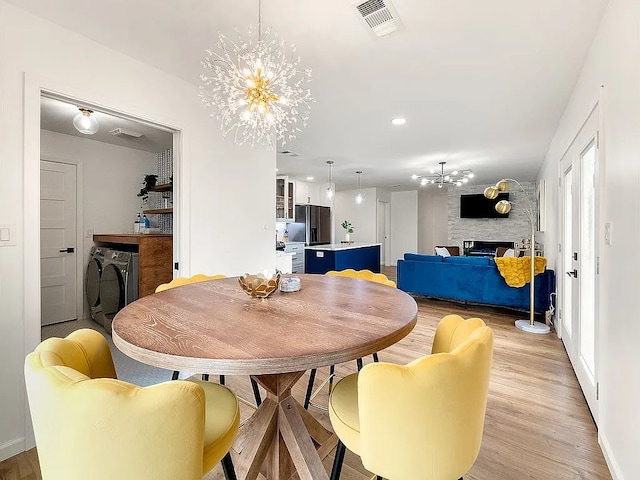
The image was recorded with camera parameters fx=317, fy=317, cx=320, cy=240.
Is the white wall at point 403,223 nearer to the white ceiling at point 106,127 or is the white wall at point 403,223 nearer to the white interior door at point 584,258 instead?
the white interior door at point 584,258

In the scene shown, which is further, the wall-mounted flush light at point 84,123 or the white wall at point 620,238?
the wall-mounted flush light at point 84,123

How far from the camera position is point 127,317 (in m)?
1.16

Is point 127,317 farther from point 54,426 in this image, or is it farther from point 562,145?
point 562,145

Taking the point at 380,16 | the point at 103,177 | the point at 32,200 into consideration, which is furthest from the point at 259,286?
the point at 103,177

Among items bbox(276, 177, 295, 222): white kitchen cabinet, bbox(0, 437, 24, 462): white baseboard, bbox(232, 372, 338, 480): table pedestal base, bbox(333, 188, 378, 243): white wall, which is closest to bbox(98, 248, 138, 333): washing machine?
bbox(0, 437, 24, 462): white baseboard

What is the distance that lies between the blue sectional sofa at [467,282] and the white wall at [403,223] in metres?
4.95

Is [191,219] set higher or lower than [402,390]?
higher

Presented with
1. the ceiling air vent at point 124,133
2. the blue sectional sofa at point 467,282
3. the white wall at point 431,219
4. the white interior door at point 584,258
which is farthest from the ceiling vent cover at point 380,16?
the white wall at point 431,219

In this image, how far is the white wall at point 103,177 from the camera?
3.96 metres

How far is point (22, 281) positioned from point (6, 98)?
98 cm

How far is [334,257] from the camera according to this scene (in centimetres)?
645

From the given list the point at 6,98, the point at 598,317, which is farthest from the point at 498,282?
the point at 6,98

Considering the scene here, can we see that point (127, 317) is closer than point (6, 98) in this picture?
Yes

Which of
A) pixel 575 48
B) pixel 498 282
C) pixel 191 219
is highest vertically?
pixel 575 48
